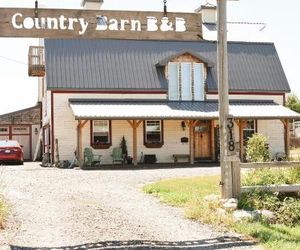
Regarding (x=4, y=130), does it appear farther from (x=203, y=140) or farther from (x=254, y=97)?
(x=254, y=97)

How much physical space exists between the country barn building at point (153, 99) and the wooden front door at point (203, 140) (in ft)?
0.18

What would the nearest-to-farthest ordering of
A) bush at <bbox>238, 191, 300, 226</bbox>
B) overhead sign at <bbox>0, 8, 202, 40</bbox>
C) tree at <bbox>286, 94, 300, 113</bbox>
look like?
overhead sign at <bbox>0, 8, 202, 40</bbox>
bush at <bbox>238, 191, 300, 226</bbox>
tree at <bbox>286, 94, 300, 113</bbox>

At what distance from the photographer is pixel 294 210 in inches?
458

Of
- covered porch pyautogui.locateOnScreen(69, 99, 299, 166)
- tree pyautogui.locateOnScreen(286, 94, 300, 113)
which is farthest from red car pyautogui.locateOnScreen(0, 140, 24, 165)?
tree pyautogui.locateOnScreen(286, 94, 300, 113)

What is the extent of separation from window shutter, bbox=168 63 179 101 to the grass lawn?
47.0 feet

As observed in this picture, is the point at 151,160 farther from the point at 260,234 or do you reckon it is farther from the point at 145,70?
the point at 260,234

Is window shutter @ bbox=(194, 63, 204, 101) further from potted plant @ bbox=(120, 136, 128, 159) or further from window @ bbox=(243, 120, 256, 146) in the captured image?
potted plant @ bbox=(120, 136, 128, 159)

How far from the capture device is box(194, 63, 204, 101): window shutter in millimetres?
30750

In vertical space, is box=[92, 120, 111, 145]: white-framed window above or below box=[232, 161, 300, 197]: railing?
above

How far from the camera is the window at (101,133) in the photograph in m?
29.0

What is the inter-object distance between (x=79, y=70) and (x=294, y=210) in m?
19.7

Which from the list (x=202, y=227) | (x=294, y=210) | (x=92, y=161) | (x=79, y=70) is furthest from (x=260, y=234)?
(x=79, y=70)

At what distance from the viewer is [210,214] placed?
10.7 metres

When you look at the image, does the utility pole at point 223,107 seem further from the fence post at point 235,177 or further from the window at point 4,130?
the window at point 4,130
